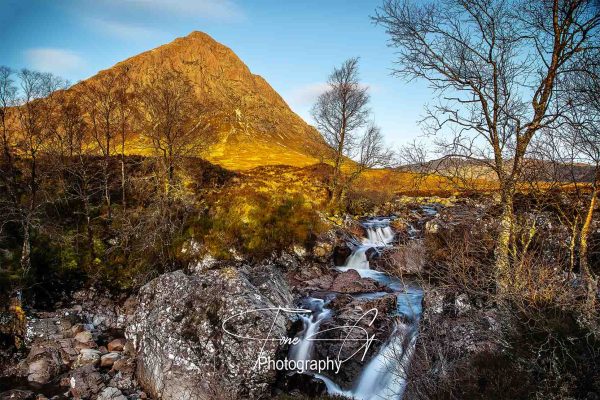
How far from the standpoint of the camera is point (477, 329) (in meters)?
7.34

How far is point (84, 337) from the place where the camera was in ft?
39.7

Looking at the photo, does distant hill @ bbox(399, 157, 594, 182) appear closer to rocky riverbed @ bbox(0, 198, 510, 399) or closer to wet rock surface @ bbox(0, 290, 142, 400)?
rocky riverbed @ bbox(0, 198, 510, 399)

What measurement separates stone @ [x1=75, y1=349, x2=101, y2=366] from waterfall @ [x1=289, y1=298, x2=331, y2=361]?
623cm

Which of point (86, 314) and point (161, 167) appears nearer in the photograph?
point (86, 314)

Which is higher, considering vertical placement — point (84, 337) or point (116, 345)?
point (84, 337)

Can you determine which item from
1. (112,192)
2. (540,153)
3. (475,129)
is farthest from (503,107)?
(112,192)

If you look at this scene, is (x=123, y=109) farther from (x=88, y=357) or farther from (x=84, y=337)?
(x=88, y=357)

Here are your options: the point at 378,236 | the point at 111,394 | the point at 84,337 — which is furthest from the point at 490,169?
the point at 84,337

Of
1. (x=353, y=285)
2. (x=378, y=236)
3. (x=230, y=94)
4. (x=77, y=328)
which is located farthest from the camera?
(x=230, y=94)

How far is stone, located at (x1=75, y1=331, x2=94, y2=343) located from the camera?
12000 mm

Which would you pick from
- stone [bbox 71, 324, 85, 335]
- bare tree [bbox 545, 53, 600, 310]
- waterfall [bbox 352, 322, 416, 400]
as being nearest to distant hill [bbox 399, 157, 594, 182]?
bare tree [bbox 545, 53, 600, 310]

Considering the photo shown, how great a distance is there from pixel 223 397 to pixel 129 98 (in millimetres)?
14841

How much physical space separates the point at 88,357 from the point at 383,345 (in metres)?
9.08

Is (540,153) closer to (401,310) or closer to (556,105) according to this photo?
(556,105)
